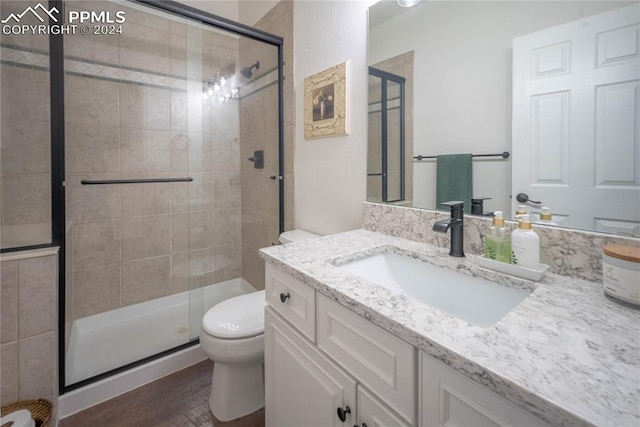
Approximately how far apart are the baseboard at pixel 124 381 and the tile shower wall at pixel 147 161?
Result: 21.6 inches

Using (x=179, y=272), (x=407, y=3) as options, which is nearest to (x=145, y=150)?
(x=179, y=272)

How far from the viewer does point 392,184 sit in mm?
1257

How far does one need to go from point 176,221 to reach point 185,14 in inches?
51.3

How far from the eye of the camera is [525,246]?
29.9 inches

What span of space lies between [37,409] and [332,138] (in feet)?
5.45

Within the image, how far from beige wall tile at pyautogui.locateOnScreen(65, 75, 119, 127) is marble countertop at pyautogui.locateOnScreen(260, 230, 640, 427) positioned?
184 cm

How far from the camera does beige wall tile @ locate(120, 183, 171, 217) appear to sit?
1.98 meters

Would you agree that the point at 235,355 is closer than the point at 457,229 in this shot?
No

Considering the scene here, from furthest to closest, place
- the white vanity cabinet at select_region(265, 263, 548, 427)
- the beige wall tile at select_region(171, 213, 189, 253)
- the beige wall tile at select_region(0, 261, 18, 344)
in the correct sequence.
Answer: the beige wall tile at select_region(171, 213, 189, 253) < the beige wall tile at select_region(0, 261, 18, 344) < the white vanity cabinet at select_region(265, 263, 548, 427)

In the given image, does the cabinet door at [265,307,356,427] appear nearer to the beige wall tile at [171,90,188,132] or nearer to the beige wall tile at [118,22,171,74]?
the beige wall tile at [171,90,188,132]

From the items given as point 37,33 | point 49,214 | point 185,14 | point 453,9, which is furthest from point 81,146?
point 453,9

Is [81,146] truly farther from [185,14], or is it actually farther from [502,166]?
[502,166]

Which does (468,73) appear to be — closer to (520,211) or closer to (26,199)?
(520,211)

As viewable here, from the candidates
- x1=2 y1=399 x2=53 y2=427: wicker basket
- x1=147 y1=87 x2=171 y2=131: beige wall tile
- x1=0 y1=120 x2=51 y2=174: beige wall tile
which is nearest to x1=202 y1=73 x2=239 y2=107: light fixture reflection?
x1=147 y1=87 x2=171 y2=131: beige wall tile
